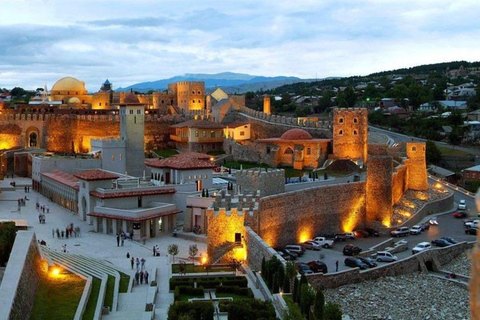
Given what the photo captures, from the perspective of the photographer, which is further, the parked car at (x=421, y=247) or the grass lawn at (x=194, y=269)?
the parked car at (x=421, y=247)

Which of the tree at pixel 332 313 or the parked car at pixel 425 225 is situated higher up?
the tree at pixel 332 313

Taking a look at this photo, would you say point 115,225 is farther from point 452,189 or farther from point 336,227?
point 452,189

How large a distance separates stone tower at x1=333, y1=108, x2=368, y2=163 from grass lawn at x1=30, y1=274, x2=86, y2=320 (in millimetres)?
18300

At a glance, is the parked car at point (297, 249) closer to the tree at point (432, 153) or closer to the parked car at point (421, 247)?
the parked car at point (421, 247)

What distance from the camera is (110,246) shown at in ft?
64.8

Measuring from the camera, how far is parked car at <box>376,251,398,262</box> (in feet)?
65.3

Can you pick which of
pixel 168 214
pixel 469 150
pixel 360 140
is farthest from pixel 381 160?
pixel 469 150

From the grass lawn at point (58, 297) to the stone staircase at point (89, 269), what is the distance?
0.69ft

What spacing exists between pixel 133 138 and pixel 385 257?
51.6 ft

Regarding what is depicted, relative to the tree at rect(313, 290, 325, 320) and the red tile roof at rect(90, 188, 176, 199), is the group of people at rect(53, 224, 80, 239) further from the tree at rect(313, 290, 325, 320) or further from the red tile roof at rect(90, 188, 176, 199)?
the tree at rect(313, 290, 325, 320)

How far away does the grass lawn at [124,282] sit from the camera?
15.1 m

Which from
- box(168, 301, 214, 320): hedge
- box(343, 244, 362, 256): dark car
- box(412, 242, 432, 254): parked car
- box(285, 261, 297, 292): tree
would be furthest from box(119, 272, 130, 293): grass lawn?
box(412, 242, 432, 254): parked car

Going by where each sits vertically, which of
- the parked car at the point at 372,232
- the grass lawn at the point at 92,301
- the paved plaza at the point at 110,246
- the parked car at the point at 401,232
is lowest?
the parked car at the point at 372,232

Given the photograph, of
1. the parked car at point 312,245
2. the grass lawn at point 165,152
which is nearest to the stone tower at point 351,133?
the parked car at point 312,245
